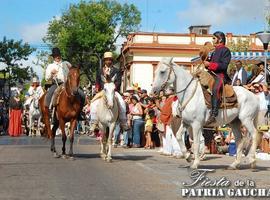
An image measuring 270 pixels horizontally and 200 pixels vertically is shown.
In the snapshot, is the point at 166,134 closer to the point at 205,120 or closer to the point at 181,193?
the point at 205,120

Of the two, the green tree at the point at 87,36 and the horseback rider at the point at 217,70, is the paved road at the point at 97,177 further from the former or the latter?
the green tree at the point at 87,36

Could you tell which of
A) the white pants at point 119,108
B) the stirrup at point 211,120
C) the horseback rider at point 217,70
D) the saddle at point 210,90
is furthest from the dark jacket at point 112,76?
the stirrup at point 211,120

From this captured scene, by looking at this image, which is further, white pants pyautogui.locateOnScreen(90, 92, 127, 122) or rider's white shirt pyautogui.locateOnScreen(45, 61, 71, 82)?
rider's white shirt pyautogui.locateOnScreen(45, 61, 71, 82)

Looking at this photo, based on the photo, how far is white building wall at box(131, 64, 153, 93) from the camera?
78500 mm

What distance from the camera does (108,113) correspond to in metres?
18.2

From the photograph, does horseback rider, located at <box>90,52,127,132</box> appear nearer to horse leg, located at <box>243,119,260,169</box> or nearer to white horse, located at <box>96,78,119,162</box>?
white horse, located at <box>96,78,119,162</box>

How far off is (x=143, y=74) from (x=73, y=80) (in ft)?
198

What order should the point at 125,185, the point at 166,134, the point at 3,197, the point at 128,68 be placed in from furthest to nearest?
the point at 128,68 < the point at 166,134 < the point at 125,185 < the point at 3,197

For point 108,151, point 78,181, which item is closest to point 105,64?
point 108,151

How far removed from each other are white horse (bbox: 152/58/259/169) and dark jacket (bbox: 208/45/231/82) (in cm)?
55

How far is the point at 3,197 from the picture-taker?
1070 centimetres

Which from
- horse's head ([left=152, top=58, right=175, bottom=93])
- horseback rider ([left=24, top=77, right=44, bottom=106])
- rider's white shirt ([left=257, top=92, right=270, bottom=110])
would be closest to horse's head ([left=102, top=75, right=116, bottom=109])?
→ horse's head ([left=152, top=58, right=175, bottom=93])

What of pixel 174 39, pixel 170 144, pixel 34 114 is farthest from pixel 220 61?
pixel 174 39

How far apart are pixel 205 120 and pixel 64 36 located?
2973 inches
